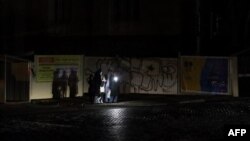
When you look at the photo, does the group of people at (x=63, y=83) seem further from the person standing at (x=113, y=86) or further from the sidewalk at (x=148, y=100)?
the person standing at (x=113, y=86)

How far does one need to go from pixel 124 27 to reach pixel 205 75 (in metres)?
8.40

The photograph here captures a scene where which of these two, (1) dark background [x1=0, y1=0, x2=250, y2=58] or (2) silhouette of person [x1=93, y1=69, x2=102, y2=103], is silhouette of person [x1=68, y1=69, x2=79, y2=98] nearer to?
(2) silhouette of person [x1=93, y1=69, x2=102, y2=103]

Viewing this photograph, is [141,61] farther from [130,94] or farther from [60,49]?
[60,49]

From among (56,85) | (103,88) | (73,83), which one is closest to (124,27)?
(73,83)

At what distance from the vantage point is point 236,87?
1006 inches

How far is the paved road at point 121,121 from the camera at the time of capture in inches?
490

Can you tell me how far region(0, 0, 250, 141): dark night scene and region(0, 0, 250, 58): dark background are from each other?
0.06 metres

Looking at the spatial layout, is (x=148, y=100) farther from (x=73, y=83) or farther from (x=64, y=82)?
(x=64, y=82)

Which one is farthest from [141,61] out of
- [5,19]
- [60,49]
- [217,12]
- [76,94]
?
[5,19]

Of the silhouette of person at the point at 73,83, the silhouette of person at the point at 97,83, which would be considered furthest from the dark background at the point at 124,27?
the silhouette of person at the point at 97,83

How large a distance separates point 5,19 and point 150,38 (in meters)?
10.6

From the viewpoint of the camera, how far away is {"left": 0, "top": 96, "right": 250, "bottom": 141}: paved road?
12.4m

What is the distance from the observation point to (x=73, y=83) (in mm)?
24516

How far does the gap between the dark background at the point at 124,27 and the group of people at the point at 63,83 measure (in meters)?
8.29
